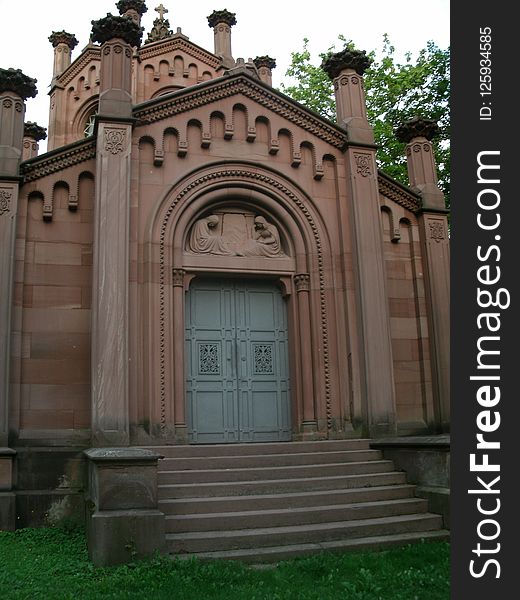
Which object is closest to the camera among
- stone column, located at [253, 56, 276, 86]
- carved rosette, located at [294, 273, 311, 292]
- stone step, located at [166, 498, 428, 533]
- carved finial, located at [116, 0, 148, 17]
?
stone step, located at [166, 498, 428, 533]

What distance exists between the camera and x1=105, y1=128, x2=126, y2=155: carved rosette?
11.5m

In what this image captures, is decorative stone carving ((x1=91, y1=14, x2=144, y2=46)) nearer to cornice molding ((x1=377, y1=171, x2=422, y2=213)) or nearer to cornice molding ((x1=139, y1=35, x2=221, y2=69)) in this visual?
cornice molding ((x1=377, y1=171, x2=422, y2=213))

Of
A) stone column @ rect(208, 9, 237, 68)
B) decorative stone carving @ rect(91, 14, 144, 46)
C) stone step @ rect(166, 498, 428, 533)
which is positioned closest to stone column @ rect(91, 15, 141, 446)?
decorative stone carving @ rect(91, 14, 144, 46)

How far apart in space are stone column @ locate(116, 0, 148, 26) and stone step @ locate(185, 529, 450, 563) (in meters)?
18.2

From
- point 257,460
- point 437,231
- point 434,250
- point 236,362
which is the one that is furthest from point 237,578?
point 437,231

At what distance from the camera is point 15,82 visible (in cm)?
1177

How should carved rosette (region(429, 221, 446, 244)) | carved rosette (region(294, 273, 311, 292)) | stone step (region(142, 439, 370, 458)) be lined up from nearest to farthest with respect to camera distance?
stone step (region(142, 439, 370, 458))
carved rosette (region(294, 273, 311, 292))
carved rosette (region(429, 221, 446, 244))

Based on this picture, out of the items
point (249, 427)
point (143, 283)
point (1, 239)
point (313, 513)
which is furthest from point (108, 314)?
point (313, 513)

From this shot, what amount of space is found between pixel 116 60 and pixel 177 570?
9.36m

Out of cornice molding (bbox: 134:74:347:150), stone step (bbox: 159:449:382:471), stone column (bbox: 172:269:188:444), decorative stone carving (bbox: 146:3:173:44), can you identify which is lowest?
stone step (bbox: 159:449:382:471)

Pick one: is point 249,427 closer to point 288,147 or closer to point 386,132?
point 288,147

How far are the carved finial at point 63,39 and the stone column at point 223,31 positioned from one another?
6073 millimetres

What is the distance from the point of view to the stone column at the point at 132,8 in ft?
68.3

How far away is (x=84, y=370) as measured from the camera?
36.3ft
